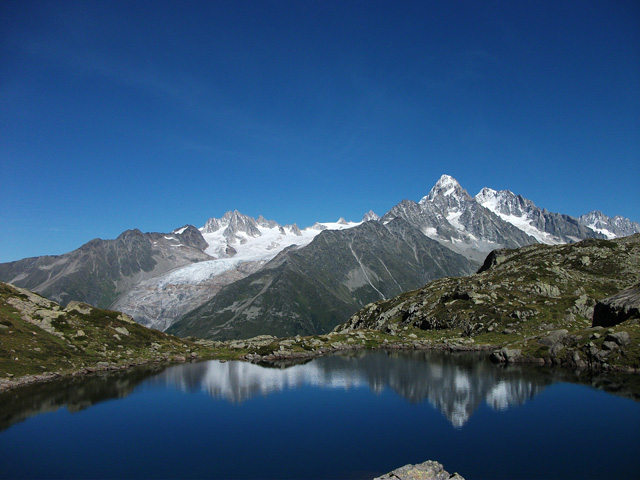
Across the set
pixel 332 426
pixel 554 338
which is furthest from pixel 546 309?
pixel 332 426

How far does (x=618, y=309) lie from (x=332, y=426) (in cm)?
7346

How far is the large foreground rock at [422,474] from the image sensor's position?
1465 inches

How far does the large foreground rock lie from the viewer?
37.2m

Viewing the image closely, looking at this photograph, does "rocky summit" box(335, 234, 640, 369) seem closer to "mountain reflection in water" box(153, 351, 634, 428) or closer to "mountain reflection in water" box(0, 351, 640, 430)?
"mountain reflection in water" box(0, 351, 640, 430)

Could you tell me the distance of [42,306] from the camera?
11706 cm

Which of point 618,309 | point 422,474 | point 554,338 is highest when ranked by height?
point 618,309

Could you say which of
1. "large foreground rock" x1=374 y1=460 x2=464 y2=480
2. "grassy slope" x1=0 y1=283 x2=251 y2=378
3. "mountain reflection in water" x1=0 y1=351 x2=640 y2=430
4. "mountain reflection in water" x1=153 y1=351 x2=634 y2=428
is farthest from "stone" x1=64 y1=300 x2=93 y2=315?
"large foreground rock" x1=374 y1=460 x2=464 y2=480

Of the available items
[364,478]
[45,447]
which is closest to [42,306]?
[45,447]

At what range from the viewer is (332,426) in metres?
58.9

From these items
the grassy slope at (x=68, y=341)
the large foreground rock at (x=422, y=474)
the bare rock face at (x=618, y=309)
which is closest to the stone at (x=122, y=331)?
the grassy slope at (x=68, y=341)

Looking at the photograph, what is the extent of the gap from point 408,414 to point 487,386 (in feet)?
70.7

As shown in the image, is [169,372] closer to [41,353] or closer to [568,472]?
[41,353]

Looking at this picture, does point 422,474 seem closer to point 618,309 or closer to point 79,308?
point 618,309

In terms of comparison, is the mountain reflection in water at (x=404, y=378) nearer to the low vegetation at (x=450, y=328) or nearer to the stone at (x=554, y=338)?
the low vegetation at (x=450, y=328)
